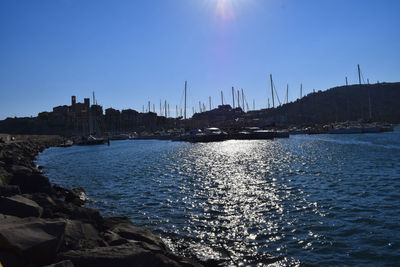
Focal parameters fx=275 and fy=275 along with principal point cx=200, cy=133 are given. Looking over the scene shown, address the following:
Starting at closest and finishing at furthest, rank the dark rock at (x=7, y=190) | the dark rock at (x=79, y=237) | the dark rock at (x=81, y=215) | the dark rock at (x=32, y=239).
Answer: the dark rock at (x=32, y=239) < the dark rock at (x=79, y=237) < the dark rock at (x=81, y=215) < the dark rock at (x=7, y=190)

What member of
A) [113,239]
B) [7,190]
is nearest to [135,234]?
[113,239]

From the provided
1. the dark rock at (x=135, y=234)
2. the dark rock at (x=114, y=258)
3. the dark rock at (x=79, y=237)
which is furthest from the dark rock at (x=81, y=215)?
the dark rock at (x=114, y=258)

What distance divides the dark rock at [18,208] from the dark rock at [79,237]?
6.16ft

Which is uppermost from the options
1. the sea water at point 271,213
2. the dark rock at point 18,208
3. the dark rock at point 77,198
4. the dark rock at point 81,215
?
the dark rock at point 18,208

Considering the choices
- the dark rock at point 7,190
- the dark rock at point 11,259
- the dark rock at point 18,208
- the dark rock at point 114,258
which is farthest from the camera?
the dark rock at point 7,190

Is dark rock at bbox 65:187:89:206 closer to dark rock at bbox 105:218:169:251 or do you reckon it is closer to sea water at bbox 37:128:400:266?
sea water at bbox 37:128:400:266

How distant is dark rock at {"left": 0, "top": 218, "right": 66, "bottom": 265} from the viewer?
6188mm

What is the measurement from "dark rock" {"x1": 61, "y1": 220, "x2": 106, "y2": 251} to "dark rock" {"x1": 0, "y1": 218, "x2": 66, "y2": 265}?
711 millimetres

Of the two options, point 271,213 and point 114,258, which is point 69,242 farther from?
point 271,213

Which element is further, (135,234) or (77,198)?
(77,198)

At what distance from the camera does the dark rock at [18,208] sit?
927 cm

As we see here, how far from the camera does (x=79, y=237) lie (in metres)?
8.23

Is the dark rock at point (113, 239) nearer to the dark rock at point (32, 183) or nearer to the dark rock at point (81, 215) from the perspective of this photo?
the dark rock at point (81, 215)

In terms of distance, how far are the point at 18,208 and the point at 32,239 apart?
3.81m
